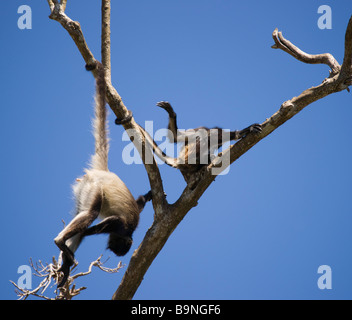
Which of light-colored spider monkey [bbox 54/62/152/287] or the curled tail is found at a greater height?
the curled tail

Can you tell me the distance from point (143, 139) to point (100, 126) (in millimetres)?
802

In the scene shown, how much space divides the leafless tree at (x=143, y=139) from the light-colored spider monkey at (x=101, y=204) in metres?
→ 0.40

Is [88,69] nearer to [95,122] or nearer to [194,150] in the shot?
[95,122]

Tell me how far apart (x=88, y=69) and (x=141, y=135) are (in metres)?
1.09

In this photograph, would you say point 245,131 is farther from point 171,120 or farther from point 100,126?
point 100,126

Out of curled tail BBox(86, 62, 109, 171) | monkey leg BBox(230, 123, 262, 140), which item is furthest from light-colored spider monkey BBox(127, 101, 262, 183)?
curled tail BBox(86, 62, 109, 171)

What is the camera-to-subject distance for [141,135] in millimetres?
5930

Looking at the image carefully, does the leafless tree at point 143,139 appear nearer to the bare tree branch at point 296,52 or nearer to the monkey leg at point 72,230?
the bare tree branch at point 296,52

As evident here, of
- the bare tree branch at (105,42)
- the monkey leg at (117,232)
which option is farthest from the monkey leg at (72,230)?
the bare tree branch at (105,42)

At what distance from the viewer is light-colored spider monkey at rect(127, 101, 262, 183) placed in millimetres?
6348

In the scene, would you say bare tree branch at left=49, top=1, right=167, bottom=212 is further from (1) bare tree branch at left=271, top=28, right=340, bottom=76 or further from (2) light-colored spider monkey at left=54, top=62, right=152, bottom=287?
(1) bare tree branch at left=271, top=28, right=340, bottom=76

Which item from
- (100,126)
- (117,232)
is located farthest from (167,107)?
(117,232)
